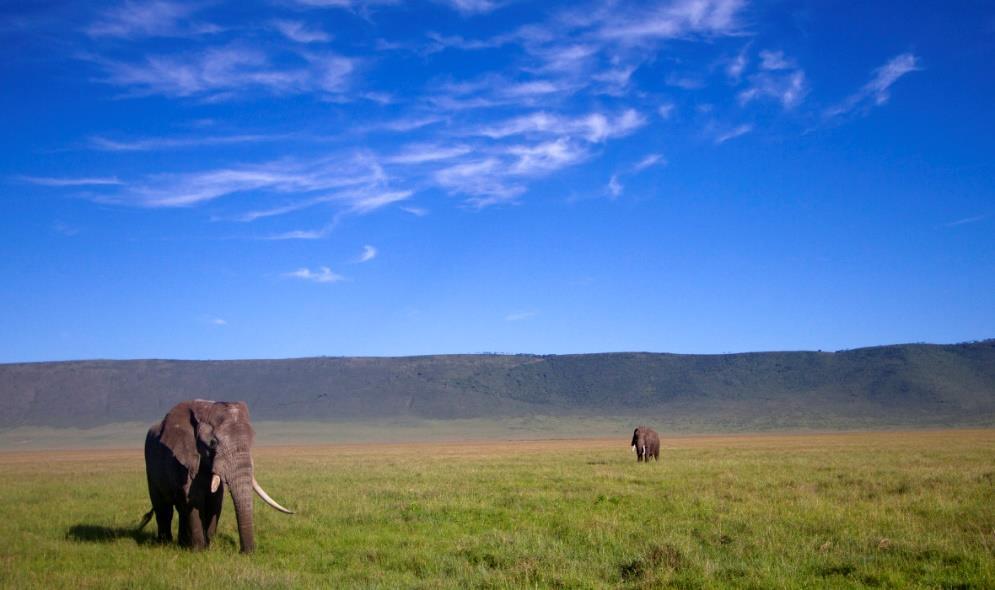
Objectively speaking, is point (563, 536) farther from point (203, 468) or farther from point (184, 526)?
point (184, 526)

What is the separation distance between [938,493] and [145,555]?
1593 centimetres

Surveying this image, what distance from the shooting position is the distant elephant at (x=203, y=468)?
12555 millimetres

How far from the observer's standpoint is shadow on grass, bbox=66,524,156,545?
14.5 m

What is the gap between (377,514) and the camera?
16.9m

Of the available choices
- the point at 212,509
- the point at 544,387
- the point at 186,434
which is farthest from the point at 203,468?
the point at 544,387

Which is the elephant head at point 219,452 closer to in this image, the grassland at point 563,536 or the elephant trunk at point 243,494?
the elephant trunk at point 243,494

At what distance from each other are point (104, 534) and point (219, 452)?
14.9 feet

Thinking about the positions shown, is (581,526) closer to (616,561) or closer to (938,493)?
(616,561)

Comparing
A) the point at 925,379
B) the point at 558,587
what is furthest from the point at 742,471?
the point at 925,379

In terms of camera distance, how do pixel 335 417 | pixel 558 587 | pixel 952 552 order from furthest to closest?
pixel 335 417 → pixel 952 552 → pixel 558 587

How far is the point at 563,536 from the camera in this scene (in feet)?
44.9

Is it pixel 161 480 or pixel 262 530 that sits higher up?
pixel 161 480

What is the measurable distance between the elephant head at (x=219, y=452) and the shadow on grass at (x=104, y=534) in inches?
81.1

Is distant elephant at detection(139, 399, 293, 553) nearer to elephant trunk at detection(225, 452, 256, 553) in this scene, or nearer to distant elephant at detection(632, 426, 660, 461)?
elephant trunk at detection(225, 452, 256, 553)
